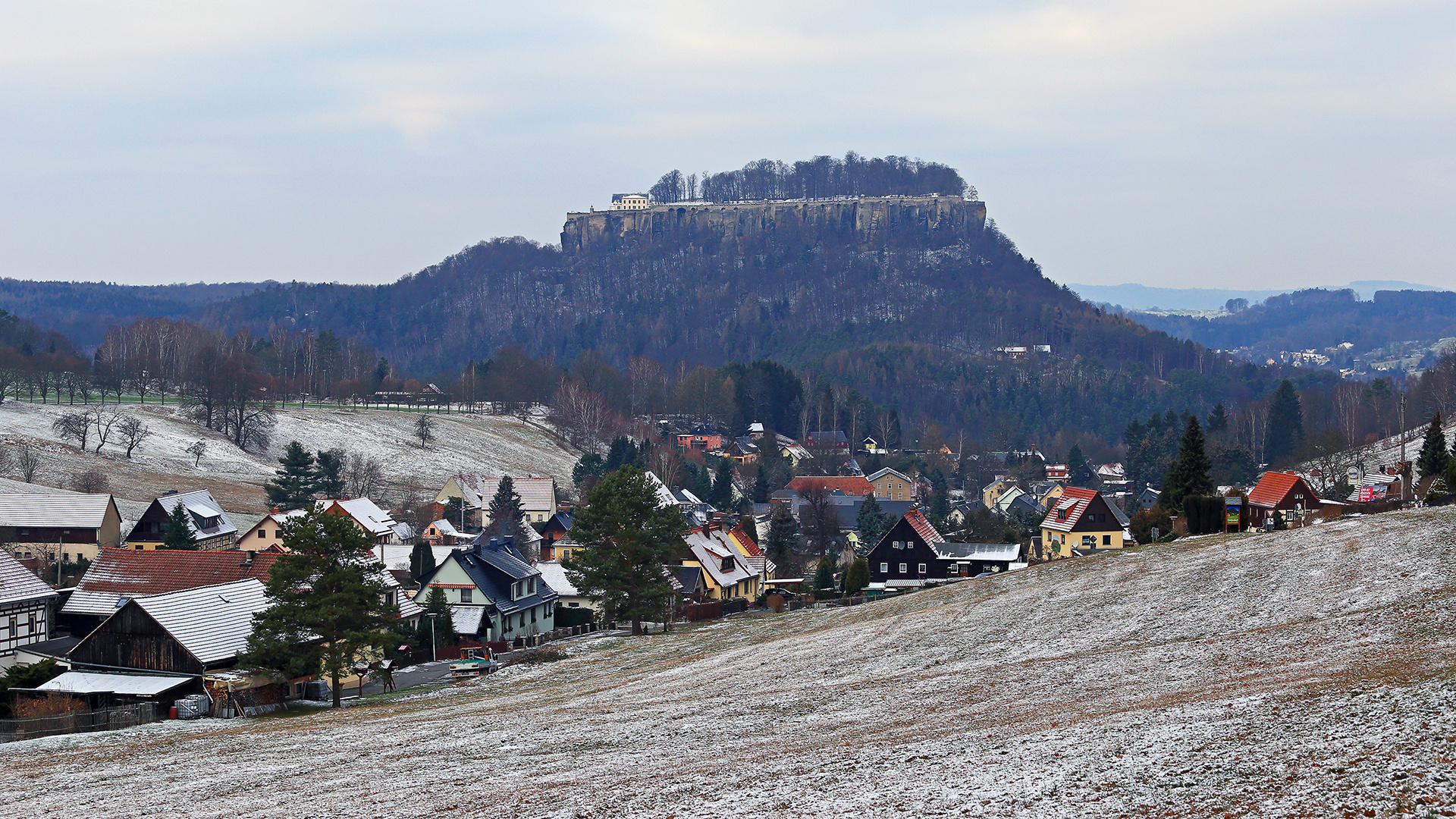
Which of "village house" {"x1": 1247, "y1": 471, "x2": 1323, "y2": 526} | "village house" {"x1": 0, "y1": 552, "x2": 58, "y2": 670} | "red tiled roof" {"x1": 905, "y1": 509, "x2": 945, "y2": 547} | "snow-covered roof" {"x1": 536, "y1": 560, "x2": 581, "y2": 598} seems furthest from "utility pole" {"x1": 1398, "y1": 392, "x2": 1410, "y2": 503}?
"village house" {"x1": 0, "y1": 552, "x2": 58, "y2": 670}

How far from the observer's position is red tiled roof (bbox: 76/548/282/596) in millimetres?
49969

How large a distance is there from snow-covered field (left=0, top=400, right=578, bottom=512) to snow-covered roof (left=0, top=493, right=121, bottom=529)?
19.5 metres

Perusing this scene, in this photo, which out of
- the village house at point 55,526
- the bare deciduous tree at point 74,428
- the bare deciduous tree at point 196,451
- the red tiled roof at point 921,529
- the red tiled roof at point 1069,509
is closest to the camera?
the red tiled roof at point 921,529

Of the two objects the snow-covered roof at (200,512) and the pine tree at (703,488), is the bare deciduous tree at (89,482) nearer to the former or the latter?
the snow-covered roof at (200,512)

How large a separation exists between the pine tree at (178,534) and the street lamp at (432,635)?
1031 inches

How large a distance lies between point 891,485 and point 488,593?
80.1m

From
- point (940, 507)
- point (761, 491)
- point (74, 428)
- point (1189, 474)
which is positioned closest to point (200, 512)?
point (74, 428)

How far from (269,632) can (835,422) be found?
149m

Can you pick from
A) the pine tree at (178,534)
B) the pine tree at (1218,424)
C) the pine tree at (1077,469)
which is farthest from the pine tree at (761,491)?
the pine tree at (1218,424)

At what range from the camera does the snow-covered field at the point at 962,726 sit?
52.1 feet

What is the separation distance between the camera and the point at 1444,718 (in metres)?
16.1

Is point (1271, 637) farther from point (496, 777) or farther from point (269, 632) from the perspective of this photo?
point (269, 632)

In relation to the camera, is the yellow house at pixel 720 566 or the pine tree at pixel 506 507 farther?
the pine tree at pixel 506 507

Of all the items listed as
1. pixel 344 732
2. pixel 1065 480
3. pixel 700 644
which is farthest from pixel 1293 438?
pixel 344 732
